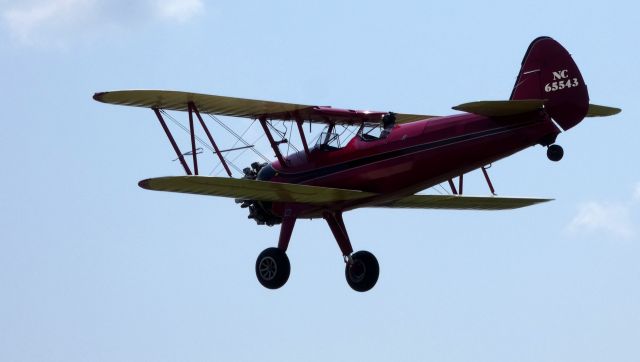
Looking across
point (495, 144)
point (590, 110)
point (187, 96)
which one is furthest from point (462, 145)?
point (187, 96)

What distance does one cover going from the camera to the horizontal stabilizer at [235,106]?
27.8 m

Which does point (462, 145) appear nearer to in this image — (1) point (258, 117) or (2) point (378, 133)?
(2) point (378, 133)

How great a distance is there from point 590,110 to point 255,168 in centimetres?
595

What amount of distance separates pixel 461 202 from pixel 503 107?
4257mm

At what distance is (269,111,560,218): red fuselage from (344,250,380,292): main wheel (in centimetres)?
92

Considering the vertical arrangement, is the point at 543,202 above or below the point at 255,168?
below

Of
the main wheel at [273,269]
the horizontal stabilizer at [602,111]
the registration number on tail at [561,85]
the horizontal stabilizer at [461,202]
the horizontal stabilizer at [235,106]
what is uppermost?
the horizontal stabilizer at [235,106]

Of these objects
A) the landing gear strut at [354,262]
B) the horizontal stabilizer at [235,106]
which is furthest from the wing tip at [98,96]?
the landing gear strut at [354,262]

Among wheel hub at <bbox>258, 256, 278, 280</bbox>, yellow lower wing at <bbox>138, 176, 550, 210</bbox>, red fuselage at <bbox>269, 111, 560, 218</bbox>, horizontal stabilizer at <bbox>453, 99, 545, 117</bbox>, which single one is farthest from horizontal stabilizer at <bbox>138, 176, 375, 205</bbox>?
horizontal stabilizer at <bbox>453, 99, 545, 117</bbox>

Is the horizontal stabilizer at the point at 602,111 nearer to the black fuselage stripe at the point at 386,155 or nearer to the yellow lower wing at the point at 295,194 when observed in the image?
the yellow lower wing at the point at 295,194

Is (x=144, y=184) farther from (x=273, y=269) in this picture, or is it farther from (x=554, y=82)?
(x=554, y=82)

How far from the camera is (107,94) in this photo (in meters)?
27.5

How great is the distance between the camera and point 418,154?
26594 millimetres

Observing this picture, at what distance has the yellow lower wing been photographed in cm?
2567
